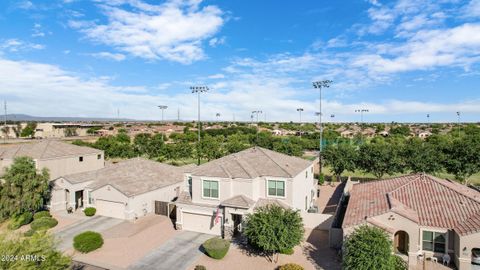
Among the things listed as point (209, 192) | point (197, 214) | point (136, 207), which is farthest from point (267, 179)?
point (136, 207)

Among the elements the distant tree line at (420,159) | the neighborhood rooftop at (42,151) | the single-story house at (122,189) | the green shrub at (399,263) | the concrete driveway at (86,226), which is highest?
the neighborhood rooftop at (42,151)

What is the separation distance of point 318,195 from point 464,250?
2141cm

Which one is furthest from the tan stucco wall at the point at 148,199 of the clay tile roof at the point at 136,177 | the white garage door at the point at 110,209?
the white garage door at the point at 110,209

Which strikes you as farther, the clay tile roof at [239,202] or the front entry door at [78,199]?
the front entry door at [78,199]

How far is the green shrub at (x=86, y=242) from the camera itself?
22375mm

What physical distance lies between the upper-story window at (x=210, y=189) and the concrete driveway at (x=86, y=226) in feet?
30.6

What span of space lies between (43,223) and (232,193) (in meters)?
17.2

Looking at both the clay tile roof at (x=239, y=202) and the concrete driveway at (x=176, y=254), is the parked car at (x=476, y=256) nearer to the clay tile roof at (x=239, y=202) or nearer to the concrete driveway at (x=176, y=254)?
the clay tile roof at (x=239, y=202)

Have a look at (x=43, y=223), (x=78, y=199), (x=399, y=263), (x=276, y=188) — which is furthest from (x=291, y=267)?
(x=78, y=199)

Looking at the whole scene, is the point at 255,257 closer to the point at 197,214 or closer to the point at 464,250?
the point at 197,214

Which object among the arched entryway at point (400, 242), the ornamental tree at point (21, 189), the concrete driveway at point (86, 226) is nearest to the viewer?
the arched entryway at point (400, 242)

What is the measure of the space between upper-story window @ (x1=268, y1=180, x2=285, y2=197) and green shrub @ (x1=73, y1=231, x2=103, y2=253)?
14.0 meters

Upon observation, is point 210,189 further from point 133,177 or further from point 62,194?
point 62,194

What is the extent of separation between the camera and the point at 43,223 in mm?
27625
